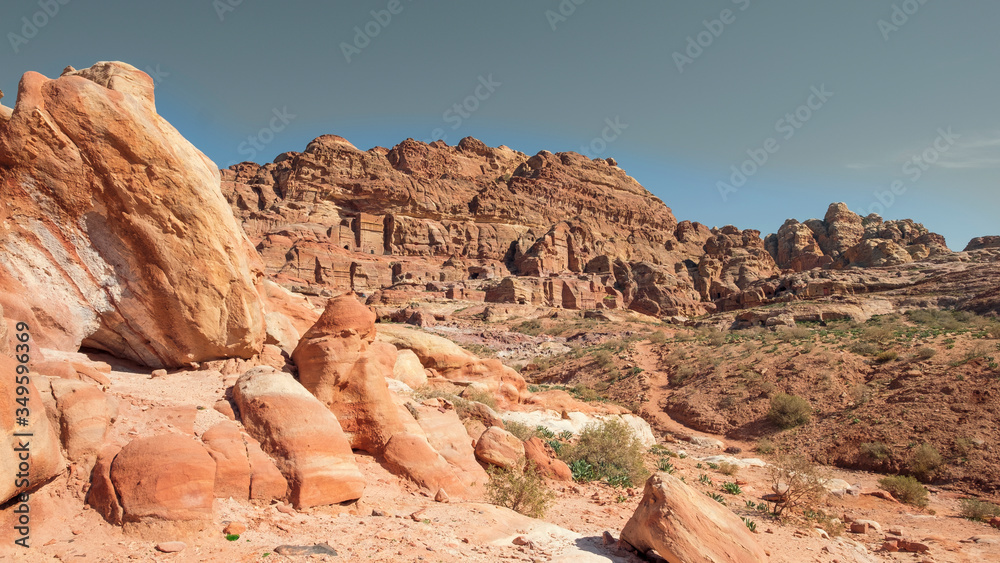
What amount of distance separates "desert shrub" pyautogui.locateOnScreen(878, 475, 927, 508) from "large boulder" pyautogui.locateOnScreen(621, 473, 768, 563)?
7.84 meters

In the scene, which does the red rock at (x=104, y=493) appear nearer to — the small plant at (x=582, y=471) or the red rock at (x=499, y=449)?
the red rock at (x=499, y=449)

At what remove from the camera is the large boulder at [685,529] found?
4.89 metres

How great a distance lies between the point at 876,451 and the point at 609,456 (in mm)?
8393

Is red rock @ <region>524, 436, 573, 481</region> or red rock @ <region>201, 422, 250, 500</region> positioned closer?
red rock @ <region>201, 422, 250, 500</region>

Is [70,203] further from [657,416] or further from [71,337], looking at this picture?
[657,416]

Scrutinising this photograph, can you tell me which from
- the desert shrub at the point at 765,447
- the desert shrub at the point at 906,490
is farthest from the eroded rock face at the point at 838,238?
the desert shrub at the point at 906,490

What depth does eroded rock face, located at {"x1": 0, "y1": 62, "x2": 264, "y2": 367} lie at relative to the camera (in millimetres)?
5855

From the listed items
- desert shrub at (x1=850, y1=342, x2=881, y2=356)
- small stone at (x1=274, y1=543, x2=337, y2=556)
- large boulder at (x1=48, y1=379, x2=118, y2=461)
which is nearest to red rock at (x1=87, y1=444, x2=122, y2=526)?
large boulder at (x1=48, y1=379, x2=118, y2=461)

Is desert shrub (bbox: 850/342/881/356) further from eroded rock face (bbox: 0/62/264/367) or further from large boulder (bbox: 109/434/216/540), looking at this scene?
large boulder (bbox: 109/434/216/540)

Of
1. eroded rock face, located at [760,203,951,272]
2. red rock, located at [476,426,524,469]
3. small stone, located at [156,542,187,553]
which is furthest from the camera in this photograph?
eroded rock face, located at [760,203,951,272]

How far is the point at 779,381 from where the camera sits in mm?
17984

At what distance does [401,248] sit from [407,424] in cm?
6886

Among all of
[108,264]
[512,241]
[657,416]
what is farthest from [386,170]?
[108,264]

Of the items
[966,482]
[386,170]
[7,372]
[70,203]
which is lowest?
[966,482]
